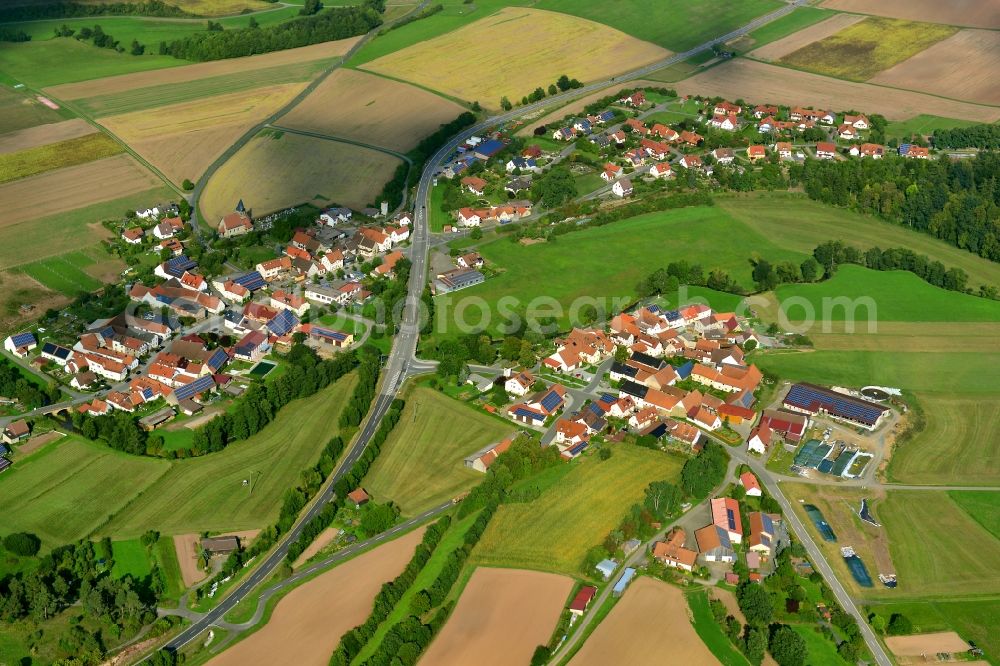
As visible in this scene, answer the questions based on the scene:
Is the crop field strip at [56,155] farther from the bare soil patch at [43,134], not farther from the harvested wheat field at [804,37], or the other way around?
the harvested wheat field at [804,37]

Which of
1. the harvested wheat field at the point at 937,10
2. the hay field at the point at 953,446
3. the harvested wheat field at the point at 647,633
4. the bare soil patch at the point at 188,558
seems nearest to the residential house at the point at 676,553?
the harvested wheat field at the point at 647,633

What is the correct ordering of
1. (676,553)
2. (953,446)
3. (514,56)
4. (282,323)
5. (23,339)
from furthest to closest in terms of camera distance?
(514,56), (282,323), (23,339), (953,446), (676,553)

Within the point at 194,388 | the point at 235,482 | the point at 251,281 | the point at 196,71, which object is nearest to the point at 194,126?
the point at 196,71

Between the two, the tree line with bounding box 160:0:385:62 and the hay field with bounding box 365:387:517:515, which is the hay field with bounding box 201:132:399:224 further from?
the hay field with bounding box 365:387:517:515

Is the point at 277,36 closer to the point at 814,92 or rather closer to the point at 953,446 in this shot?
the point at 814,92

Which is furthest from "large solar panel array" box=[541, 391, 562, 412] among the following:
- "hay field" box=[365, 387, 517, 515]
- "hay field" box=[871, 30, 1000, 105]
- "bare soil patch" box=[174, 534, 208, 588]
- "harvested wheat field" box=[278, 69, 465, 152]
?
"hay field" box=[871, 30, 1000, 105]
